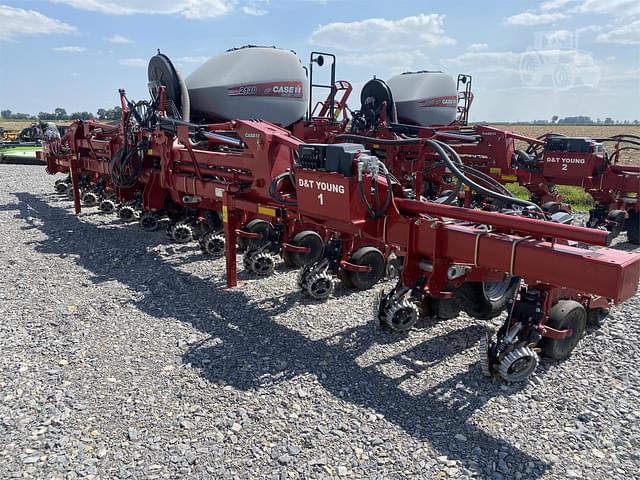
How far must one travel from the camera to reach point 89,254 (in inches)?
268

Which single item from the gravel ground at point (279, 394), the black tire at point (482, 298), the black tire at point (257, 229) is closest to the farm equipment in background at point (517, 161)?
the black tire at point (257, 229)

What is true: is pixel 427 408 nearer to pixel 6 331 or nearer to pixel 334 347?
pixel 334 347

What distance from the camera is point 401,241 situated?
373 centimetres

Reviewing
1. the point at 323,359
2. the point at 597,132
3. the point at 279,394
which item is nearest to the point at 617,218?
the point at 323,359

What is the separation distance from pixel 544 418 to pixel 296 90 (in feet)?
18.9

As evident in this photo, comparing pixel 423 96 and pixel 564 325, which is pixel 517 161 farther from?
pixel 564 325

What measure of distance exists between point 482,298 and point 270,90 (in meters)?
4.48

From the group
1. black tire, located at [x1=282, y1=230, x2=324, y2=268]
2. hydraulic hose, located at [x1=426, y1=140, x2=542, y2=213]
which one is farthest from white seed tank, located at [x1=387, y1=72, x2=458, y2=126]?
hydraulic hose, located at [x1=426, y1=140, x2=542, y2=213]

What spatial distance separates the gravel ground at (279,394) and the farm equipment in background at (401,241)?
11.0 inches

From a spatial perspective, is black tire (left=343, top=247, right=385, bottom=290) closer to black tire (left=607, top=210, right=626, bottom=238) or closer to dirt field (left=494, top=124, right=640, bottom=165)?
black tire (left=607, top=210, right=626, bottom=238)

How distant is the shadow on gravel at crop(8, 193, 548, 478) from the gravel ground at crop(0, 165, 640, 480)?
0.01 m

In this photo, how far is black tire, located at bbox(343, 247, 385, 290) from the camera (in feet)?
17.0

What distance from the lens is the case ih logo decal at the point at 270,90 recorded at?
7.09 m

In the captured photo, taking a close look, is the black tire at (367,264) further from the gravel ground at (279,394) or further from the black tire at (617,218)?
the black tire at (617,218)
